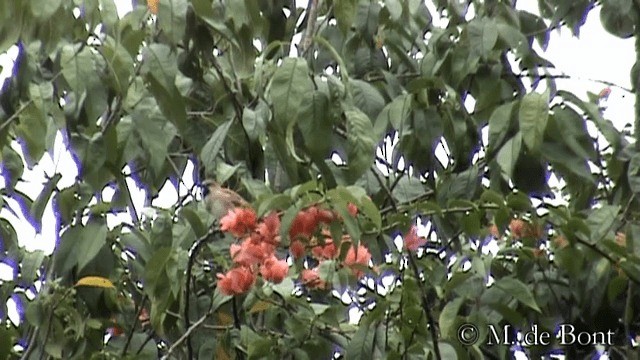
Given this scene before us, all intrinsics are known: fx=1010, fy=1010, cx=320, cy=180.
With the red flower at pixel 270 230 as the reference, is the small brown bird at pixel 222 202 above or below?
above

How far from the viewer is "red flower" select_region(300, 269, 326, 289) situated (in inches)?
43.7

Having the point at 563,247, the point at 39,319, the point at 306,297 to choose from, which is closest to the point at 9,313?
the point at 39,319

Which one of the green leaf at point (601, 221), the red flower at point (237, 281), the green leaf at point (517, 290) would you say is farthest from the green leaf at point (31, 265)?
the green leaf at point (601, 221)

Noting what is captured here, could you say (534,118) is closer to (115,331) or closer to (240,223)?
(240,223)

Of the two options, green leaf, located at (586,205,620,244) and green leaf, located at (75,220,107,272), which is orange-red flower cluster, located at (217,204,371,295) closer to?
green leaf, located at (75,220,107,272)

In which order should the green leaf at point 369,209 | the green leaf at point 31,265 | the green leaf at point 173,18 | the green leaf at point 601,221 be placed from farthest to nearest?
1. the green leaf at point 31,265
2. the green leaf at point 601,221
3. the green leaf at point 173,18
4. the green leaf at point 369,209

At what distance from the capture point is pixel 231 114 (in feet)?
4.27

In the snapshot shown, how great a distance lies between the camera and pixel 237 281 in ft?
3.45

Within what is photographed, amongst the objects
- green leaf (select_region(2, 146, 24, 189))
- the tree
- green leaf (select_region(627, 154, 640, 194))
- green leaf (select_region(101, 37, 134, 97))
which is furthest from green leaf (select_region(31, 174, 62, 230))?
green leaf (select_region(627, 154, 640, 194))

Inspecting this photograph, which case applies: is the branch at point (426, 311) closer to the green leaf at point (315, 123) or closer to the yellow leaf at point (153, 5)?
the green leaf at point (315, 123)

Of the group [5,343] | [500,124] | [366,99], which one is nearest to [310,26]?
[366,99]

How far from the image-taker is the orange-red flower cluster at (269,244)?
39.4 inches

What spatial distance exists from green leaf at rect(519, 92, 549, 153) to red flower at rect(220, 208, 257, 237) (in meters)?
0.32

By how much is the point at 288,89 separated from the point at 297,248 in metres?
0.17
